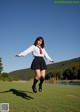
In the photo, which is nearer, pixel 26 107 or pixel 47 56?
pixel 26 107

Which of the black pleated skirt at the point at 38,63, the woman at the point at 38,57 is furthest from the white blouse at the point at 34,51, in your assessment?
the black pleated skirt at the point at 38,63

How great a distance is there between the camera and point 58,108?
6.82 meters

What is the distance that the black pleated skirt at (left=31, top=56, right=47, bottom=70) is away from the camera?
8789 mm

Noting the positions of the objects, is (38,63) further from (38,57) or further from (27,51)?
(27,51)

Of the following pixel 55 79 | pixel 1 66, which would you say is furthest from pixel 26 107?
pixel 1 66

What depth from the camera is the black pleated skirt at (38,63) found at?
879cm

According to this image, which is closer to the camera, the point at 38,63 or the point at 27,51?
the point at 27,51

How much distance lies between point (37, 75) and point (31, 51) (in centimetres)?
92

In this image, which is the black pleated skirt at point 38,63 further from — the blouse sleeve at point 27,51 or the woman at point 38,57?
the blouse sleeve at point 27,51

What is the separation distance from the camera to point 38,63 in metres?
8.82

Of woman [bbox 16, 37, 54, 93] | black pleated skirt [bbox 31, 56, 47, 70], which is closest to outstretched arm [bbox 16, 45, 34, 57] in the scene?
woman [bbox 16, 37, 54, 93]

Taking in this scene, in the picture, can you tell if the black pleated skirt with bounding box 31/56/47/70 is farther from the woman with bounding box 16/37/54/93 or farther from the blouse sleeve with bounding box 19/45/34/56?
the blouse sleeve with bounding box 19/45/34/56

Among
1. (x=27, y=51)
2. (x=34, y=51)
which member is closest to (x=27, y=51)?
(x=27, y=51)

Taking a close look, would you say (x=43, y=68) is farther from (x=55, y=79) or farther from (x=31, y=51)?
(x=55, y=79)
